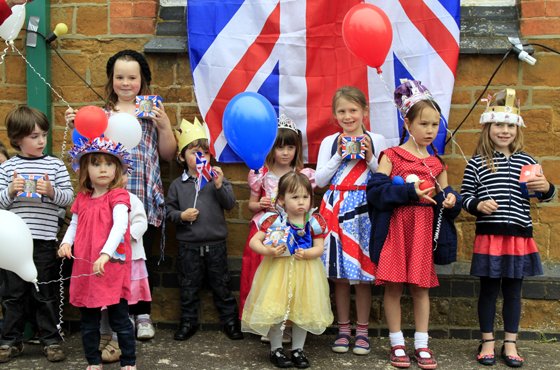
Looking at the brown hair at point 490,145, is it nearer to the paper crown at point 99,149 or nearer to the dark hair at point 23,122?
the paper crown at point 99,149

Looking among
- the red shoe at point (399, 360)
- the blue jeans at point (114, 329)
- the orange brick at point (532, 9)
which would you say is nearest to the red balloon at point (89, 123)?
the blue jeans at point (114, 329)

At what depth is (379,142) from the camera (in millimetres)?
5449

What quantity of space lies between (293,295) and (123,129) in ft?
4.91

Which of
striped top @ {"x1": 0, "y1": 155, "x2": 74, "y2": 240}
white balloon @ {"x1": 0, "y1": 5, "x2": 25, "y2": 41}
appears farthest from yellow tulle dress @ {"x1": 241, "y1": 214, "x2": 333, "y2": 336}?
white balloon @ {"x1": 0, "y1": 5, "x2": 25, "y2": 41}

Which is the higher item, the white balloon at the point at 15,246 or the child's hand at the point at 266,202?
the child's hand at the point at 266,202

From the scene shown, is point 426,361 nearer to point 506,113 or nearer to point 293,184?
point 293,184

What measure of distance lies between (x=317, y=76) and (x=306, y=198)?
1.32 metres

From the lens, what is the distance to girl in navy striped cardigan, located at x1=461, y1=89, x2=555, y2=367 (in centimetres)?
502

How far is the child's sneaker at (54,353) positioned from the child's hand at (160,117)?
1671 millimetres

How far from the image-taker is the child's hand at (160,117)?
5.51 meters

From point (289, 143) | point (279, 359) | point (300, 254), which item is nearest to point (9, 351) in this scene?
point (279, 359)

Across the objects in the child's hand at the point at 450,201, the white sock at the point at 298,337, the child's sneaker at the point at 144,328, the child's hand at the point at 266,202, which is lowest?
the child's sneaker at the point at 144,328

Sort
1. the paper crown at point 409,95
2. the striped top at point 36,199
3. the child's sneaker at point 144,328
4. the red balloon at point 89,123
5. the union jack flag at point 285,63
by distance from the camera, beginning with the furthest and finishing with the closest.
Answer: the union jack flag at point 285,63 < the child's sneaker at point 144,328 < the striped top at point 36,199 < the paper crown at point 409,95 < the red balloon at point 89,123

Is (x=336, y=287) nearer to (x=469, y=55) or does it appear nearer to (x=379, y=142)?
(x=379, y=142)
